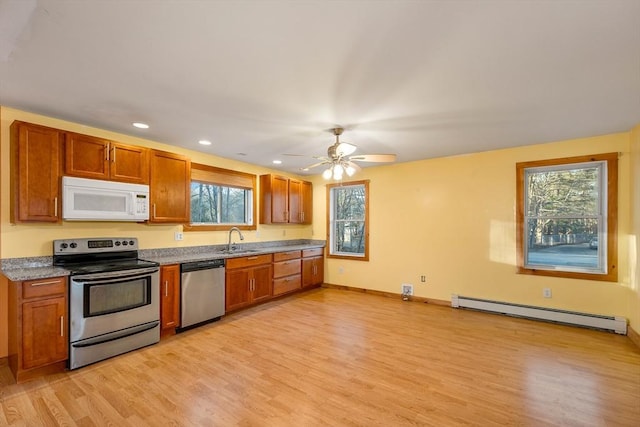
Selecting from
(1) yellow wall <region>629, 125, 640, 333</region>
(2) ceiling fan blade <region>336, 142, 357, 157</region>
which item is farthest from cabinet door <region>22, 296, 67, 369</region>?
(1) yellow wall <region>629, 125, 640, 333</region>

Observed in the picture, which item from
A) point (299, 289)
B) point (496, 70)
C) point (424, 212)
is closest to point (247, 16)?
point (496, 70)

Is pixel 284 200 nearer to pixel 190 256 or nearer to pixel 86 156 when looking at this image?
pixel 190 256

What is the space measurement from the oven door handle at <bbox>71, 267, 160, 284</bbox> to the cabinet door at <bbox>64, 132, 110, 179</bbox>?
106 cm

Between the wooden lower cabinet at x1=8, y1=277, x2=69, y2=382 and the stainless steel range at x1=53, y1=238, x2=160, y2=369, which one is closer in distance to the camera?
the wooden lower cabinet at x1=8, y1=277, x2=69, y2=382

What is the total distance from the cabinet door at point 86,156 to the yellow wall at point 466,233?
4.01 meters

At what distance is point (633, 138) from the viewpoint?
3305 millimetres

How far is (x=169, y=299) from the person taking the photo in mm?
3381

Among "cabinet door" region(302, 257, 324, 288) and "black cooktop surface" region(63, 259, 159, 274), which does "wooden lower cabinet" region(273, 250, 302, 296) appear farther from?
"black cooktop surface" region(63, 259, 159, 274)

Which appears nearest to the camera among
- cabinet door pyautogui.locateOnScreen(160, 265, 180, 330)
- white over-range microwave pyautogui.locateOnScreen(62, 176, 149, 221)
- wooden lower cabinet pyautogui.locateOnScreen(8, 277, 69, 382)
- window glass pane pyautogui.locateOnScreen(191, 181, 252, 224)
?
wooden lower cabinet pyautogui.locateOnScreen(8, 277, 69, 382)

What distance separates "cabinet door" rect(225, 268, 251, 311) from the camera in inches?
160

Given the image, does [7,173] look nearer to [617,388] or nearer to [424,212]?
[424,212]

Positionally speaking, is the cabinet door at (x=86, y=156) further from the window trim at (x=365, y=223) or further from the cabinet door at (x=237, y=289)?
the window trim at (x=365, y=223)

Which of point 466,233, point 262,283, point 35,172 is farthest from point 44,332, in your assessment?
point 466,233

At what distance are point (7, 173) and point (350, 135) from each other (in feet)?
11.4
